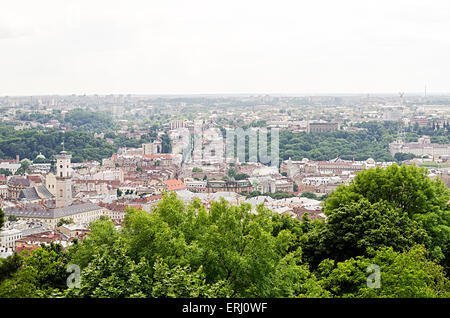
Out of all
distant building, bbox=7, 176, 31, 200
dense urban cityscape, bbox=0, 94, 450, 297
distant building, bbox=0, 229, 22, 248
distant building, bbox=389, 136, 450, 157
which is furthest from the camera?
distant building, bbox=389, 136, 450, 157

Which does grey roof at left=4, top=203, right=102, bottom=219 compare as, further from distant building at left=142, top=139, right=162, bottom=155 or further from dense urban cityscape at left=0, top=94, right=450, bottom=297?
distant building at left=142, top=139, right=162, bottom=155

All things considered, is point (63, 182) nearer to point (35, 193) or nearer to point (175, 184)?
point (35, 193)

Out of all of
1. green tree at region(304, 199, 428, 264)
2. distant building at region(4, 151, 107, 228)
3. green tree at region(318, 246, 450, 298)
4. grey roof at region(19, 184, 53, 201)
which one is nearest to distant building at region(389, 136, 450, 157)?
grey roof at region(19, 184, 53, 201)

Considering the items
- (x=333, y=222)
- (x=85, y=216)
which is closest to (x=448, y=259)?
(x=333, y=222)

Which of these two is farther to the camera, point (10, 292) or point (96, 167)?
point (96, 167)

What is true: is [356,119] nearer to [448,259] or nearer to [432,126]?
[432,126]

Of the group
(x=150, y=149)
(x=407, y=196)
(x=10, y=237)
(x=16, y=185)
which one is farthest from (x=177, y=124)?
(x=407, y=196)
